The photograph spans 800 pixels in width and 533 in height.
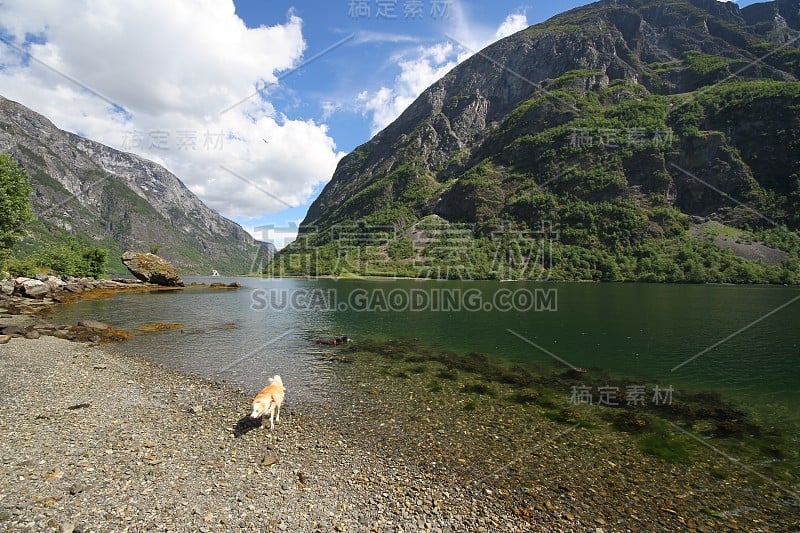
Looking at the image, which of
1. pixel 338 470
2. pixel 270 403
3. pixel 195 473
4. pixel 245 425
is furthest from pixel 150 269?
pixel 338 470

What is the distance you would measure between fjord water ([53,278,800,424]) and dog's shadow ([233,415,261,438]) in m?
3.89

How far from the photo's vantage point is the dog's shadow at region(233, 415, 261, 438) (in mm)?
13903

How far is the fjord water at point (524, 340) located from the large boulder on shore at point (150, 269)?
47.3 m

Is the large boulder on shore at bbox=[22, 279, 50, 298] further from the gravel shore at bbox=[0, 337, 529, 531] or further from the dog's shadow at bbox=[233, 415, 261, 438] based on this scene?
the dog's shadow at bbox=[233, 415, 261, 438]

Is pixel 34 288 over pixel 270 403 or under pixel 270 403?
over

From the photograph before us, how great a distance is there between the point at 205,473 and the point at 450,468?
7.58 metres

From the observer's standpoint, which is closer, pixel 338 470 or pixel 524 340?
pixel 338 470

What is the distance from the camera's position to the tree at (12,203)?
135 feet

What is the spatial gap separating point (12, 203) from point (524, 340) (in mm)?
58641

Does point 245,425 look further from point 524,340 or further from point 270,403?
point 524,340

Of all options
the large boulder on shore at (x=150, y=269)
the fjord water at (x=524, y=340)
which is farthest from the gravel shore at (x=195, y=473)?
the large boulder on shore at (x=150, y=269)

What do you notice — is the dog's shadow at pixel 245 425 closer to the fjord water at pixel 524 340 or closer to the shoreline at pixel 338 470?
the shoreline at pixel 338 470

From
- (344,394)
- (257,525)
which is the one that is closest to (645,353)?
(344,394)

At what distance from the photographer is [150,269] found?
100 meters
